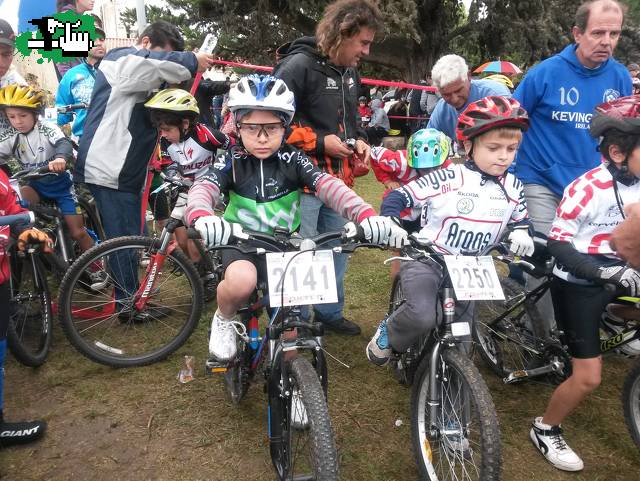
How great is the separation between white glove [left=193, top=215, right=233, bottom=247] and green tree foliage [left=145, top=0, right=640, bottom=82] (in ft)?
42.9

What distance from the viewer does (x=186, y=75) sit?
3.49 metres

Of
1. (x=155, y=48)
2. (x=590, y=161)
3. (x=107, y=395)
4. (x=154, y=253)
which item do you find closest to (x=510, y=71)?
(x=590, y=161)

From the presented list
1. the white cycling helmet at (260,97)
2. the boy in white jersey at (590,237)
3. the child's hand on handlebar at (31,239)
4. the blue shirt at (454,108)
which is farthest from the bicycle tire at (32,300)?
the boy in white jersey at (590,237)

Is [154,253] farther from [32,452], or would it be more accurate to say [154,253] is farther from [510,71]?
[510,71]

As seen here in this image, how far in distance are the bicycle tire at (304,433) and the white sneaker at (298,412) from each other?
2 centimetres

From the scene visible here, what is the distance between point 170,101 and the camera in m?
3.47

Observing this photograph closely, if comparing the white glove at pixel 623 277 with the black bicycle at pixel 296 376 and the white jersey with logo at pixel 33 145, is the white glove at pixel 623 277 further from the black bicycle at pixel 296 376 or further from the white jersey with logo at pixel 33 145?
the white jersey with logo at pixel 33 145

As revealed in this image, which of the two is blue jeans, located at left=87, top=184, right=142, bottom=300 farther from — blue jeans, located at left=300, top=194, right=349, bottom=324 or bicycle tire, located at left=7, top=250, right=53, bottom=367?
blue jeans, located at left=300, top=194, right=349, bottom=324

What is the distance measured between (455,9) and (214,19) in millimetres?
8107

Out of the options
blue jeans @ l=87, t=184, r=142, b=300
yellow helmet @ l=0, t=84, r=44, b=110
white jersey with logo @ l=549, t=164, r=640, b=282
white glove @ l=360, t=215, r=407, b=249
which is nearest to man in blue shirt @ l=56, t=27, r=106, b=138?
yellow helmet @ l=0, t=84, r=44, b=110

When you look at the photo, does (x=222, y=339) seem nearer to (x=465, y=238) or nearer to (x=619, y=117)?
(x=465, y=238)

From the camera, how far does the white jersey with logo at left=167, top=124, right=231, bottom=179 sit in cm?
449

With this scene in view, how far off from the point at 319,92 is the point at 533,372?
2345mm

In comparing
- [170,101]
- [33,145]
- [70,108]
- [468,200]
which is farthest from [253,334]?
[70,108]
